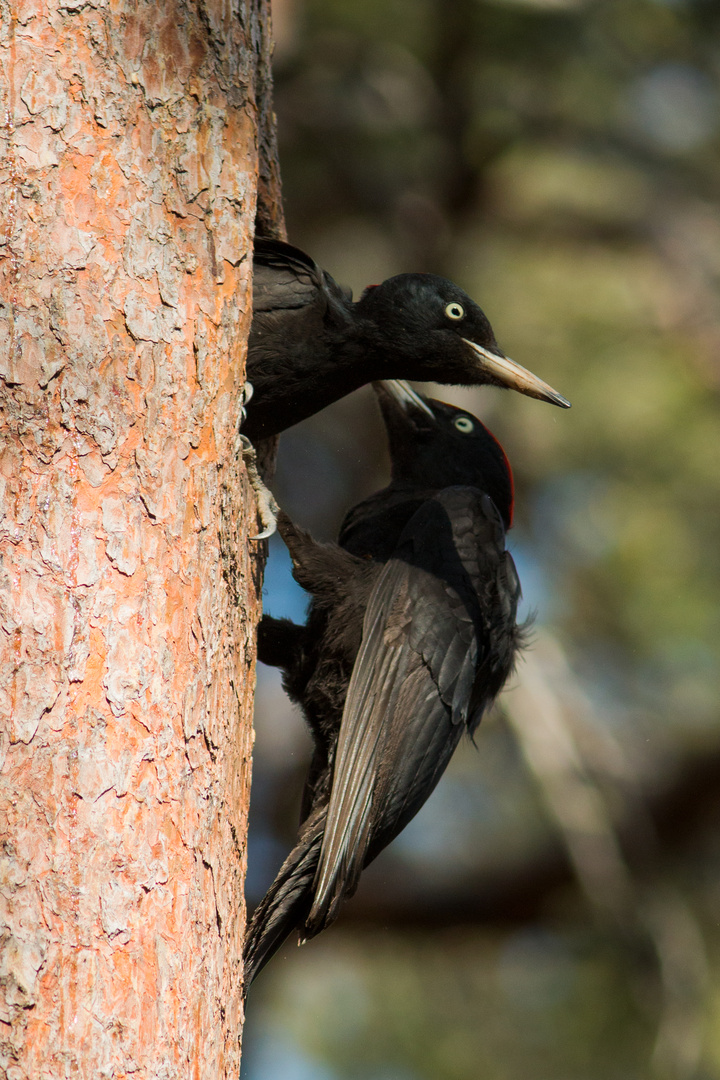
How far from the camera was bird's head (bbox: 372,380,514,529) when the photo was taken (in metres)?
3.65

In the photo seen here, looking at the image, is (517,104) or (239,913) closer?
(239,913)

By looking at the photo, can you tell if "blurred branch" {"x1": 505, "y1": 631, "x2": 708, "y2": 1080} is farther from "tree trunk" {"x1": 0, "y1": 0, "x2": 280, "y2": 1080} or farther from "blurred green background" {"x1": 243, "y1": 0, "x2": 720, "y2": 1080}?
"tree trunk" {"x1": 0, "y1": 0, "x2": 280, "y2": 1080}

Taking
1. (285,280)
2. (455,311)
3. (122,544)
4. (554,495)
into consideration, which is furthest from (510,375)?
(554,495)

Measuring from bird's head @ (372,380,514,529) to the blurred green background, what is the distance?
2.44 meters

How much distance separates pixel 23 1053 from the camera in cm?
155

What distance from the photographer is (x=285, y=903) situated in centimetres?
264

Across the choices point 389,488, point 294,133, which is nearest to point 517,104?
point 294,133

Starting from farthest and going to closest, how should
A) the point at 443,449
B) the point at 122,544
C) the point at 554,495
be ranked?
the point at 554,495 < the point at 443,449 < the point at 122,544

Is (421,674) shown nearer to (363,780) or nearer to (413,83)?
(363,780)

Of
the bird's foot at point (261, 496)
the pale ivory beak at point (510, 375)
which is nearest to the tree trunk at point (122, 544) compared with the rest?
the bird's foot at point (261, 496)

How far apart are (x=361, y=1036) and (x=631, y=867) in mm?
2280

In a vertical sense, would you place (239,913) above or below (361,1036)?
above

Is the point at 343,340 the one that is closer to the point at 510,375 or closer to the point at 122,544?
the point at 510,375

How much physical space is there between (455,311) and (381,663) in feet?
3.59
